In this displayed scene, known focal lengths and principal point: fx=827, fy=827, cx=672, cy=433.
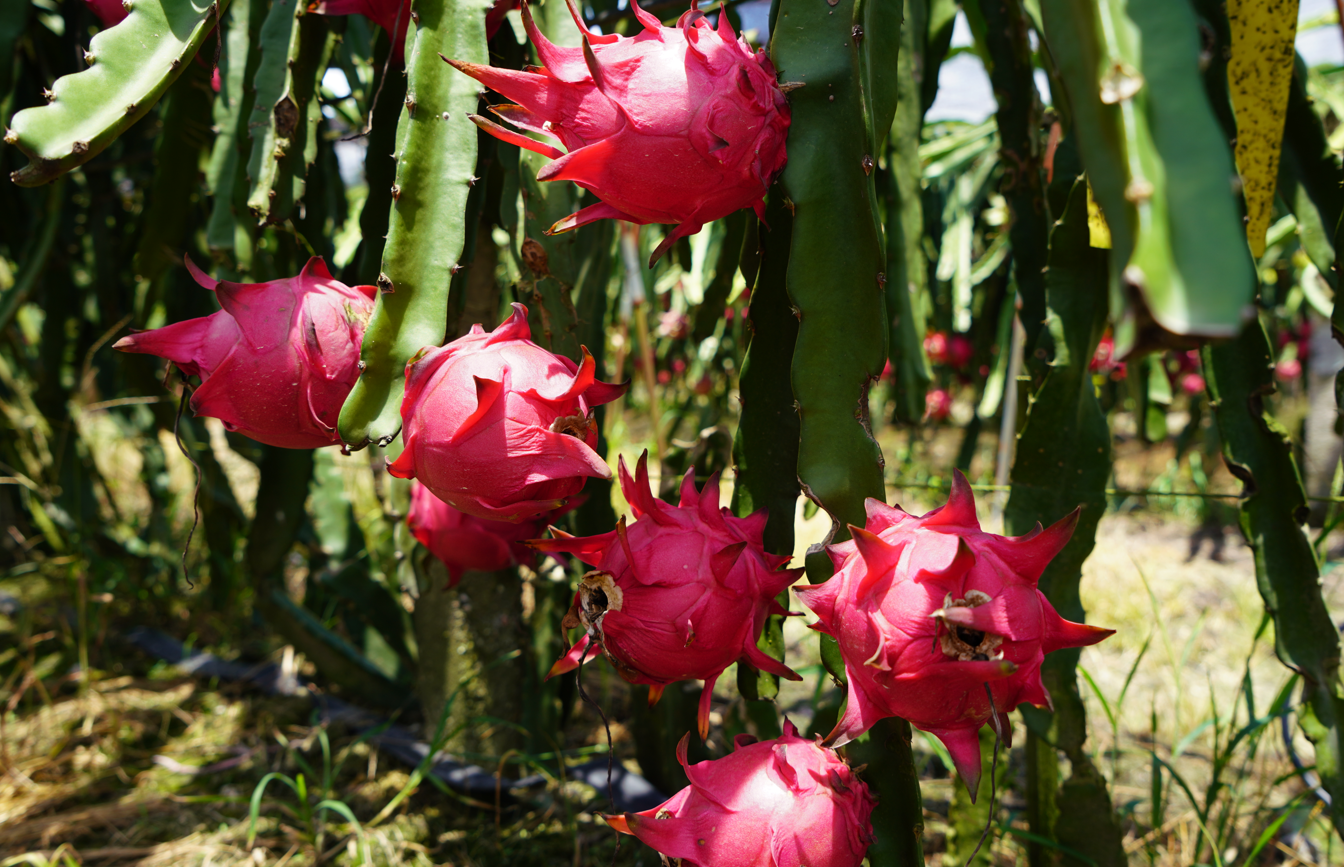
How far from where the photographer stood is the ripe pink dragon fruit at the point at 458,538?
88 cm

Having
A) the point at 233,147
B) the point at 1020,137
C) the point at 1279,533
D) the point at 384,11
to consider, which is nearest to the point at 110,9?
the point at 233,147

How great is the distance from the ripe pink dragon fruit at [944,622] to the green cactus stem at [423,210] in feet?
1.13

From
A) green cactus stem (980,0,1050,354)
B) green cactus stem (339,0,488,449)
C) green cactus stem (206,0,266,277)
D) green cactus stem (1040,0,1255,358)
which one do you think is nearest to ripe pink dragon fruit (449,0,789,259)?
green cactus stem (339,0,488,449)

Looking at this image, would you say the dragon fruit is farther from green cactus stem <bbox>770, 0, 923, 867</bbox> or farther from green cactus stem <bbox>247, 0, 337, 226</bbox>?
green cactus stem <bbox>770, 0, 923, 867</bbox>

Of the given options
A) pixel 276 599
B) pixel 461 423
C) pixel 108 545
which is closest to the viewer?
pixel 461 423

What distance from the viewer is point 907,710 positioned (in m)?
0.51

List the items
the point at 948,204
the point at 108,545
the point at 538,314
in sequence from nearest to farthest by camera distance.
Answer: the point at 538,314
the point at 108,545
the point at 948,204

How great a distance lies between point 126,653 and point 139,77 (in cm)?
172

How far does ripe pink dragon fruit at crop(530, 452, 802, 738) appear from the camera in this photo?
0.57 metres

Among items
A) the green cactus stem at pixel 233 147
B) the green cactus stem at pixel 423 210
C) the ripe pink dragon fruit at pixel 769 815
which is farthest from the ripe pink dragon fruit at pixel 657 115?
the green cactus stem at pixel 233 147

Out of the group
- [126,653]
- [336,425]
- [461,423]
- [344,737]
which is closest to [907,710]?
[461,423]

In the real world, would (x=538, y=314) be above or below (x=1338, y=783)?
above

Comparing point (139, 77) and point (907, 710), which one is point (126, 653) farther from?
point (907, 710)

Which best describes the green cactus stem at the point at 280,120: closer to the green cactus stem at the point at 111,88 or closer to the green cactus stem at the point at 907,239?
the green cactus stem at the point at 111,88
